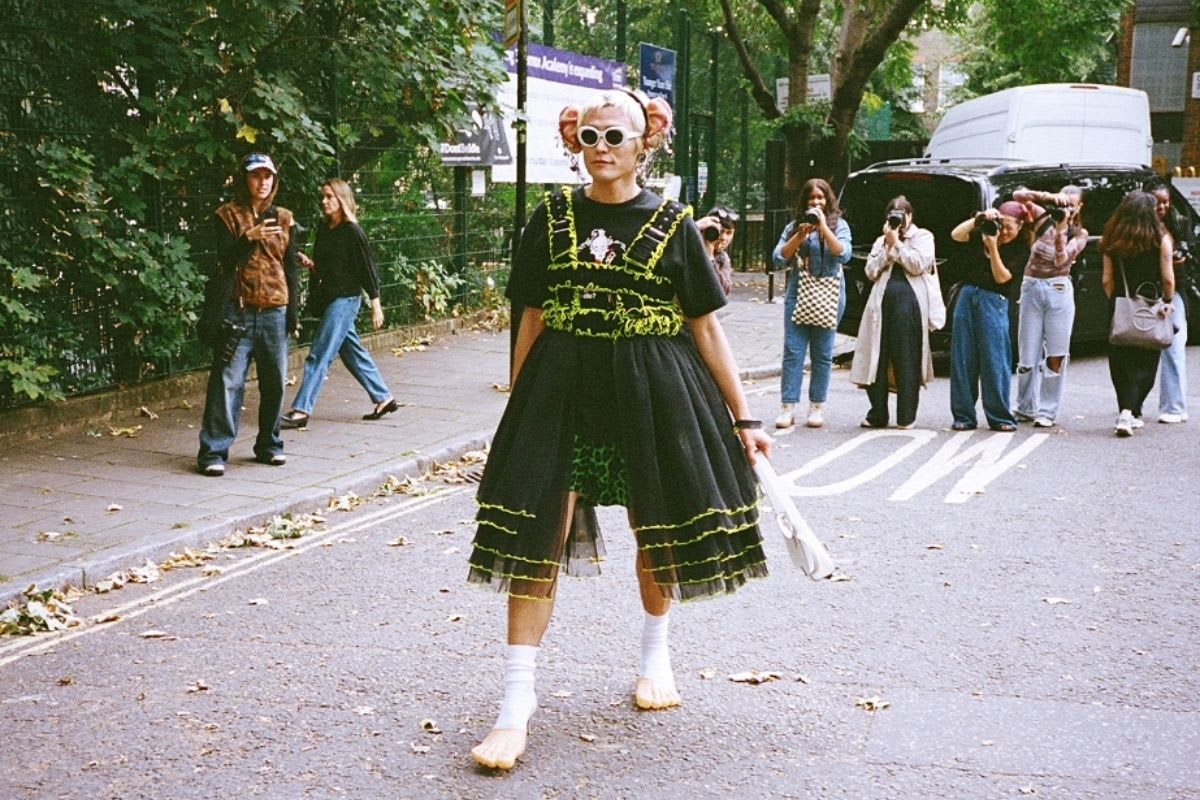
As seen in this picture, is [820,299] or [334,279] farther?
[820,299]

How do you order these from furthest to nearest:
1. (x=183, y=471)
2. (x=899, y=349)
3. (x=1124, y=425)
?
(x=899, y=349)
(x=1124, y=425)
(x=183, y=471)

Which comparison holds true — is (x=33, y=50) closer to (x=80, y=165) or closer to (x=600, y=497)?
(x=80, y=165)

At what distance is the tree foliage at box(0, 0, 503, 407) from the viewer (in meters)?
9.27

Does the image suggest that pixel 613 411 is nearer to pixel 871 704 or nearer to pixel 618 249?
pixel 618 249

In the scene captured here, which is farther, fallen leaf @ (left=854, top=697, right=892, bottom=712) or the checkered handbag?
the checkered handbag

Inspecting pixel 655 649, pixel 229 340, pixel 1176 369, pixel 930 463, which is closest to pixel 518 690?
pixel 655 649

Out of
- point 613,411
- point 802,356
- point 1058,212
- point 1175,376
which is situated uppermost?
point 1058,212

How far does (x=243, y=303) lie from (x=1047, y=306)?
6.05m

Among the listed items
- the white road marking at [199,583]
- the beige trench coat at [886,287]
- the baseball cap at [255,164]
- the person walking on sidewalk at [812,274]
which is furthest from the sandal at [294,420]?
the beige trench coat at [886,287]

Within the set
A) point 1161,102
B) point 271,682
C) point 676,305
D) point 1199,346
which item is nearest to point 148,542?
point 271,682

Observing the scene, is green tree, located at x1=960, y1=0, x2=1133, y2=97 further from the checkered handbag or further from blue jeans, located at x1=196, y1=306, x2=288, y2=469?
blue jeans, located at x1=196, y1=306, x2=288, y2=469

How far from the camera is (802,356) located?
10.7m

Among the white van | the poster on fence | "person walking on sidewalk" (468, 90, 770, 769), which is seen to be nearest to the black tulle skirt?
"person walking on sidewalk" (468, 90, 770, 769)

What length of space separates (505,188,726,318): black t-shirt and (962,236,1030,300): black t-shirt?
6.59m
